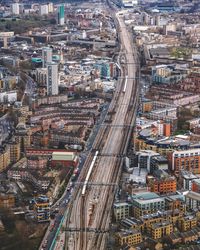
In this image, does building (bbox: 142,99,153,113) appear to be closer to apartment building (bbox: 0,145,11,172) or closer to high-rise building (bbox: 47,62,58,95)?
high-rise building (bbox: 47,62,58,95)

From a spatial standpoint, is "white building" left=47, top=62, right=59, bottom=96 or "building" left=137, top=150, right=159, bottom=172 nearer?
"building" left=137, top=150, right=159, bottom=172

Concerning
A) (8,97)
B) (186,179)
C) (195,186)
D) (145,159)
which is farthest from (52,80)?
(195,186)

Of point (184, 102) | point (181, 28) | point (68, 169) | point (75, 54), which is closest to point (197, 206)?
point (68, 169)

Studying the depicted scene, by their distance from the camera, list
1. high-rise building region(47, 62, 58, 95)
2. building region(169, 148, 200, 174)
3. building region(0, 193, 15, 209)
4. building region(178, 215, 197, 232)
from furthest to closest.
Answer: high-rise building region(47, 62, 58, 95), building region(169, 148, 200, 174), building region(0, 193, 15, 209), building region(178, 215, 197, 232)

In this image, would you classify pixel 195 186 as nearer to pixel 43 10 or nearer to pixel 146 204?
pixel 146 204

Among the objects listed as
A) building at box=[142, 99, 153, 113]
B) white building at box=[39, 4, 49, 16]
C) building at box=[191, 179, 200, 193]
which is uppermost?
white building at box=[39, 4, 49, 16]

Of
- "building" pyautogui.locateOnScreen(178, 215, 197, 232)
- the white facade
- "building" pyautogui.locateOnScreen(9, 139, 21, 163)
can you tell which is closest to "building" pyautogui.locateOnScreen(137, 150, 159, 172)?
"building" pyautogui.locateOnScreen(9, 139, 21, 163)

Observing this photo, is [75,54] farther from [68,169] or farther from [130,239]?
[130,239]
